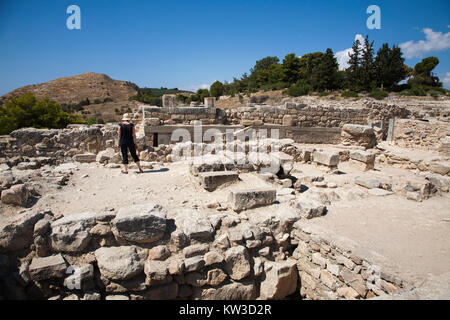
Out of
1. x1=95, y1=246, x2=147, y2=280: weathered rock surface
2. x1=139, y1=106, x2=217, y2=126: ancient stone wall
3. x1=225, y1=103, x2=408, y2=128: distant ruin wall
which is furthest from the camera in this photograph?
x1=225, y1=103, x2=408, y2=128: distant ruin wall

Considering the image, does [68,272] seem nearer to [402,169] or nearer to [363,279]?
[363,279]

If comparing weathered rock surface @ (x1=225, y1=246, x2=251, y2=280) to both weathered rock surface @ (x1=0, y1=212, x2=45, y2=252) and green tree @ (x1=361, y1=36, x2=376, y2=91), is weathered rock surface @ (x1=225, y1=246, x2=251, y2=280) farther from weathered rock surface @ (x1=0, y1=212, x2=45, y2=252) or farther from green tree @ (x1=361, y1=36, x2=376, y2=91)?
green tree @ (x1=361, y1=36, x2=376, y2=91)

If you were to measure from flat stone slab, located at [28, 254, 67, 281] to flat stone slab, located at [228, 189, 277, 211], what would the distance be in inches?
98.8

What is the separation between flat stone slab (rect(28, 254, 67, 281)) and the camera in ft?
9.28

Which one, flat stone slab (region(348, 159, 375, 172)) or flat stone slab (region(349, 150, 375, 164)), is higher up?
flat stone slab (region(349, 150, 375, 164))

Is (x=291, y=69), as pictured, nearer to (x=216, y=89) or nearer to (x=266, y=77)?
(x=266, y=77)

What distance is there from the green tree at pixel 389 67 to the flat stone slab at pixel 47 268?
125ft

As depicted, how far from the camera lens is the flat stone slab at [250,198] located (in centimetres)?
408

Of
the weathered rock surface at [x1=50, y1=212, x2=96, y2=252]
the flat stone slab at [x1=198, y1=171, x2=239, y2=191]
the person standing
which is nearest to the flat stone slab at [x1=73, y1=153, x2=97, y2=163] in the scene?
the person standing

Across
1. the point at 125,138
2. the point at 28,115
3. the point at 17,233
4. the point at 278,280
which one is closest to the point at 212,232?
the point at 278,280

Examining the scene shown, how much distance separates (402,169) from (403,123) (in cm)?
443

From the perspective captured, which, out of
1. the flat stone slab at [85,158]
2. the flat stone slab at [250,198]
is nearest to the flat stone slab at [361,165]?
the flat stone slab at [250,198]

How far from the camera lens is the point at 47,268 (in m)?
2.86

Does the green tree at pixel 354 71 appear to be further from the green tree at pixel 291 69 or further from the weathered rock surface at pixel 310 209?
the weathered rock surface at pixel 310 209
